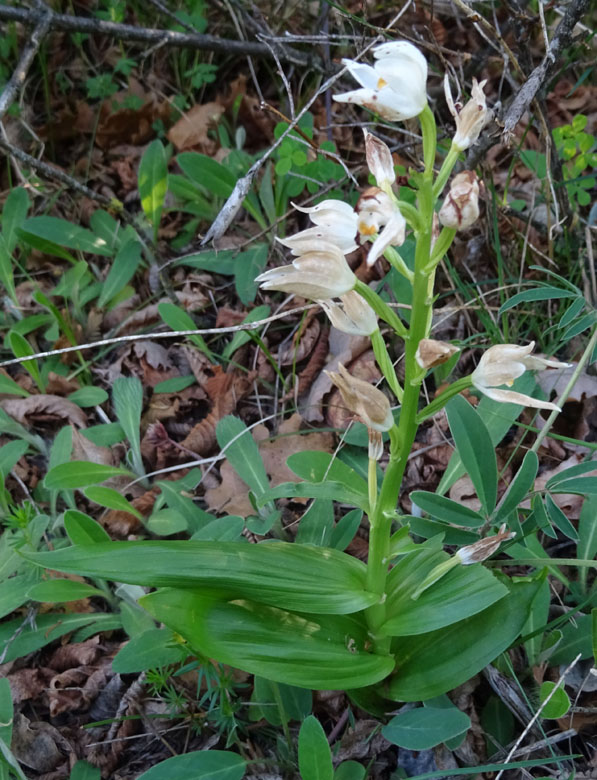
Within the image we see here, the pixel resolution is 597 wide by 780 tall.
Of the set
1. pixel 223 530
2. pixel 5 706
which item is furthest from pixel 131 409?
pixel 5 706

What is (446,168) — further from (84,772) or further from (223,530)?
(84,772)

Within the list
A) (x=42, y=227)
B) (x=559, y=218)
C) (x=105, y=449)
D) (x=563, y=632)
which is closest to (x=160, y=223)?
(x=42, y=227)

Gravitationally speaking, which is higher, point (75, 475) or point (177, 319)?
point (177, 319)

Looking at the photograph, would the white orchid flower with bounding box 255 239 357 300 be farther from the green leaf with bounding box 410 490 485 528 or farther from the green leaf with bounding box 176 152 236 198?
the green leaf with bounding box 176 152 236 198

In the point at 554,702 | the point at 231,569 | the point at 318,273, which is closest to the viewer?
the point at 318,273

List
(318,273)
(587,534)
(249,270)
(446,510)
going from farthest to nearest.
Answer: (249,270) → (587,534) → (446,510) → (318,273)

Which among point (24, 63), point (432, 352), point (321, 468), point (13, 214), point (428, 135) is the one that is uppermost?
point (428, 135)
